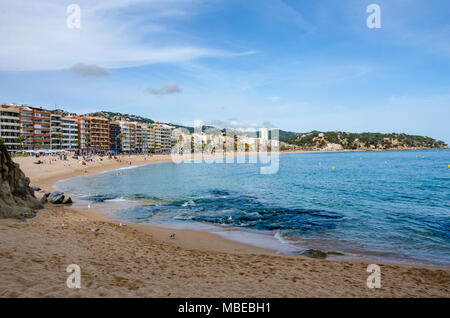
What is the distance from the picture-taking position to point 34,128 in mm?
90188

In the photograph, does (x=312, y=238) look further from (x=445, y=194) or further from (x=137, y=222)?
(x=445, y=194)

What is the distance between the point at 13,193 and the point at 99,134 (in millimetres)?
116043

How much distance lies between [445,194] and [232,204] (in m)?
23.9

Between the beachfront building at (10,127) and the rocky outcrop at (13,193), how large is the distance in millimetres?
79764

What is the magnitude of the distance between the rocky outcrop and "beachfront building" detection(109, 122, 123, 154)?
119468mm

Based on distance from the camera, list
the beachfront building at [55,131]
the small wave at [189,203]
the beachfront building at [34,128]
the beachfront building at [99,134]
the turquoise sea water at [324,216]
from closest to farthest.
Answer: the turquoise sea water at [324,216], the small wave at [189,203], the beachfront building at [34,128], the beachfront building at [55,131], the beachfront building at [99,134]

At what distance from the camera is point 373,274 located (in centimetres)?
917

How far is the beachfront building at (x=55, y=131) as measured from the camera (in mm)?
97344

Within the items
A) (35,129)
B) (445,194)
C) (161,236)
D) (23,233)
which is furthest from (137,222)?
(35,129)

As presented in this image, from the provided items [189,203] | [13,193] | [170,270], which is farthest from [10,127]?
[170,270]

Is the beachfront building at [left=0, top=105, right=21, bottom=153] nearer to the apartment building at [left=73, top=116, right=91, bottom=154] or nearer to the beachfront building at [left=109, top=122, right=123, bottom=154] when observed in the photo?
the apartment building at [left=73, top=116, right=91, bottom=154]

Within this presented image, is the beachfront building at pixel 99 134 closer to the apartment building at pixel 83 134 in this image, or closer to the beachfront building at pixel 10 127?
the apartment building at pixel 83 134

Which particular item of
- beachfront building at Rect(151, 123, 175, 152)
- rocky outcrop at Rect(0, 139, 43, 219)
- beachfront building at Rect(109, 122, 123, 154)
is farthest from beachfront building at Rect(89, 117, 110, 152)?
rocky outcrop at Rect(0, 139, 43, 219)

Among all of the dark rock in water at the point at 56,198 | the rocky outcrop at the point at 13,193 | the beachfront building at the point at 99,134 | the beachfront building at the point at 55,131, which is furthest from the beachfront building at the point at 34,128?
the rocky outcrop at the point at 13,193
